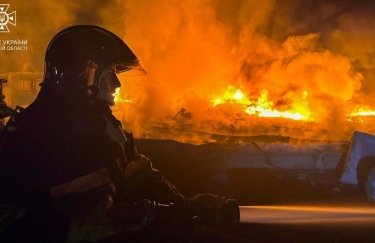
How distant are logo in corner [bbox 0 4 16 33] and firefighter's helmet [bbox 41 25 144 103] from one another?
690 inches

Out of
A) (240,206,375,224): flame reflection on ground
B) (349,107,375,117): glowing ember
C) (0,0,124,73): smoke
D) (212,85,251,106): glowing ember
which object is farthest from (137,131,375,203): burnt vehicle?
(0,0,124,73): smoke

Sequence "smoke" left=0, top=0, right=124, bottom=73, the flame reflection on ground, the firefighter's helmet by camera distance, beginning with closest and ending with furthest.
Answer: the firefighter's helmet, the flame reflection on ground, "smoke" left=0, top=0, right=124, bottom=73

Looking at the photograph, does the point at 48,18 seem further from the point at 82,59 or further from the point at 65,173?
the point at 65,173

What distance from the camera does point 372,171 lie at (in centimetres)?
823

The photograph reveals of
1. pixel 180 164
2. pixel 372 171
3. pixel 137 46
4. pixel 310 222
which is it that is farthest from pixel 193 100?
pixel 310 222

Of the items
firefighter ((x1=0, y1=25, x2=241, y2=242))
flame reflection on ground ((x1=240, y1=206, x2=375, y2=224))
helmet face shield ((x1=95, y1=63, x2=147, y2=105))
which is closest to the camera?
firefighter ((x1=0, y1=25, x2=241, y2=242))

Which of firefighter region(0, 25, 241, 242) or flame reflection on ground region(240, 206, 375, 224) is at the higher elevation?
firefighter region(0, 25, 241, 242)

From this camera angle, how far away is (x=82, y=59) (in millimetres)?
2453

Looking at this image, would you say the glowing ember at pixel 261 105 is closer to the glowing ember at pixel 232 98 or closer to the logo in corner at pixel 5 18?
the glowing ember at pixel 232 98

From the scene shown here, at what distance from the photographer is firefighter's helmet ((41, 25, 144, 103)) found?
239 centimetres

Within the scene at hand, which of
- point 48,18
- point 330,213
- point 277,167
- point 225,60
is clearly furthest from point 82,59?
point 48,18

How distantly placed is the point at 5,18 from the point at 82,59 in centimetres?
1842

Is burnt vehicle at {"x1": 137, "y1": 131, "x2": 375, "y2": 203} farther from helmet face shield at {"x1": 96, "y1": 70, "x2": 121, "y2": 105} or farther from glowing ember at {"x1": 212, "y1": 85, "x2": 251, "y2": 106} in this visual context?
helmet face shield at {"x1": 96, "y1": 70, "x2": 121, "y2": 105}

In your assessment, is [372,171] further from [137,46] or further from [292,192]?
[137,46]
